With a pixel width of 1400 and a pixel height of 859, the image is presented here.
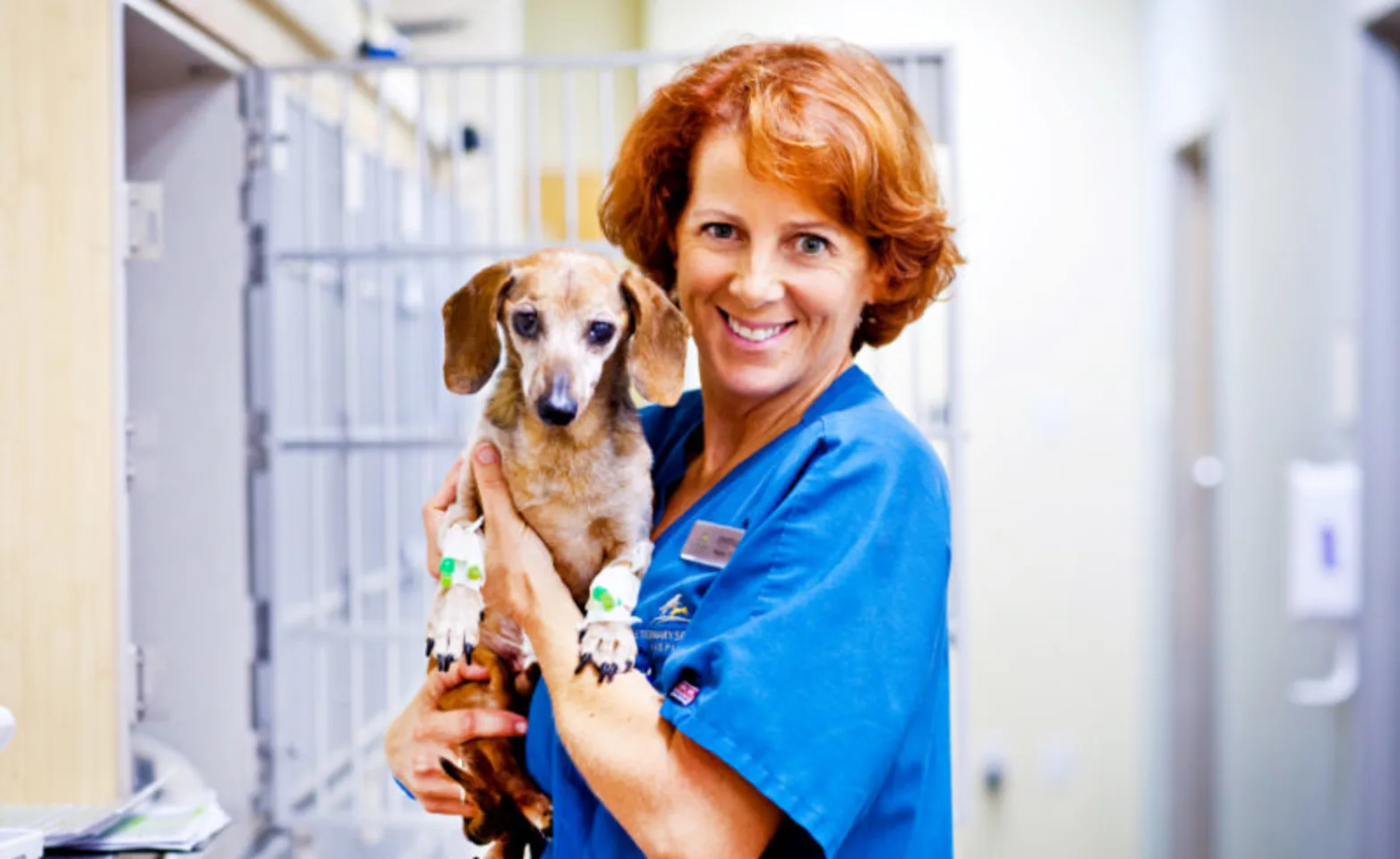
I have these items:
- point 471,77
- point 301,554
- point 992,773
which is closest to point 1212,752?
point 992,773

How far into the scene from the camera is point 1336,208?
2213 mm

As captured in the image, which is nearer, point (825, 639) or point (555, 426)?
point (825, 639)

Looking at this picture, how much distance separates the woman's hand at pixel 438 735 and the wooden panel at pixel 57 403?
525 mm

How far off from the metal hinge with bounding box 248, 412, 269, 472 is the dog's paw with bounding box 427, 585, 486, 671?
1069 millimetres

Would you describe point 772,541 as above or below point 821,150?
below

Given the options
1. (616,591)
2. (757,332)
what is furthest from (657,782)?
(757,332)

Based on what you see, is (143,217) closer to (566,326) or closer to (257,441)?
(257,441)

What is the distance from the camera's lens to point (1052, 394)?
3.55m

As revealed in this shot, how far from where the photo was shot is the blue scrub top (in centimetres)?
87

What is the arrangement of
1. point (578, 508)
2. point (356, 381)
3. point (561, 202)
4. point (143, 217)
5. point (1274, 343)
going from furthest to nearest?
point (561, 202) < point (1274, 343) < point (356, 381) < point (143, 217) < point (578, 508)

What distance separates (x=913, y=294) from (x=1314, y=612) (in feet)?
4.64

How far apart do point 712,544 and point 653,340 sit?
0.21 meters

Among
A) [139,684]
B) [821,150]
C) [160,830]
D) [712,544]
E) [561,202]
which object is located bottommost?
[160,830]

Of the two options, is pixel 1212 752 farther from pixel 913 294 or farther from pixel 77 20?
pixel 77 20
